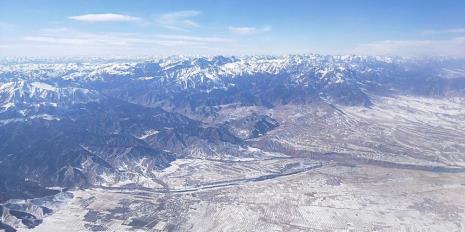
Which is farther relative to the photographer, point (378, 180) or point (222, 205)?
point (378, 180)

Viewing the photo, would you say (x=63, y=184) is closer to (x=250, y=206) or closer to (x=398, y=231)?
(x=250, y=206)

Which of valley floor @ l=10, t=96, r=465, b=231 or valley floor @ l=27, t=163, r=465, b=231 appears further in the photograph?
valley floor @ l=10, t=96, r=465, b=231

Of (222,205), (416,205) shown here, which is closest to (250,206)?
(222,205)

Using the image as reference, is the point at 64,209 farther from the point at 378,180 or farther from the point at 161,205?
the point at 378,180

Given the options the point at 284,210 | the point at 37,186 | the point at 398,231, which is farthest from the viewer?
the point at 37,186

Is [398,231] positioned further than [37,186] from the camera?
No

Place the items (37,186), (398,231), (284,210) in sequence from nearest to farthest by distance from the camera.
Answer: (398,231) < (284,210) < (37,186)

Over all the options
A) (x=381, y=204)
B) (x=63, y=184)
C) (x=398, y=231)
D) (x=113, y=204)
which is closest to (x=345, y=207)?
(x=381, y=204)

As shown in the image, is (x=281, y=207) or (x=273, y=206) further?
(x=273, y=206)

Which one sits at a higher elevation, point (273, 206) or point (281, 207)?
point (281, 207)

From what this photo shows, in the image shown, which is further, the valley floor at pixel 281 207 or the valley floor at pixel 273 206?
the valley floor at pixel 273 206
